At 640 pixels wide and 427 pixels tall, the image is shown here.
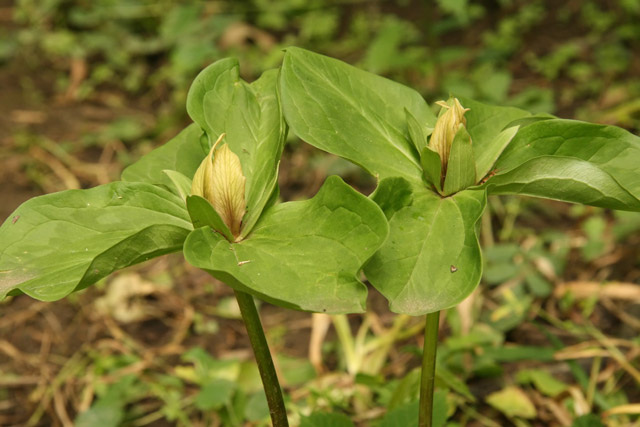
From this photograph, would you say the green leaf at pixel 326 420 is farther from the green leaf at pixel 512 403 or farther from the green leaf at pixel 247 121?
the green leaf at pixel 512 403

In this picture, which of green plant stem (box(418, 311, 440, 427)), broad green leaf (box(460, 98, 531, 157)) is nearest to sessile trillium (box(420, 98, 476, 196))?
broad green leaf (box(460, 98, 531, 157))

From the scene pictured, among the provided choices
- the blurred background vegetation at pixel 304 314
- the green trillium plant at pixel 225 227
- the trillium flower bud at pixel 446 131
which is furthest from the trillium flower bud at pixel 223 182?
the blurred background vegetation at pixel 304 314

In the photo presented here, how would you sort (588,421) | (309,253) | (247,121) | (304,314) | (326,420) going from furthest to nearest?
(304,314) < (588,421) < (326,420) < (247,121) < (309,253)

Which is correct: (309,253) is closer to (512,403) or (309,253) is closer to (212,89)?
(212,89)

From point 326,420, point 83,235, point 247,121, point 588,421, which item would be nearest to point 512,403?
point 588,421

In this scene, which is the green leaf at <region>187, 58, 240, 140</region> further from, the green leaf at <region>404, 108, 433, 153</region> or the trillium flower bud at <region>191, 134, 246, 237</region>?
the green leaf at <region>404, 108, 433, 153</region>

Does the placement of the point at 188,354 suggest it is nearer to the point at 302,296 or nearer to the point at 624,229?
the point at 302,296

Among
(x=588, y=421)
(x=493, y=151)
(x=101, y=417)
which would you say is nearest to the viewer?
(x=493, y=151)

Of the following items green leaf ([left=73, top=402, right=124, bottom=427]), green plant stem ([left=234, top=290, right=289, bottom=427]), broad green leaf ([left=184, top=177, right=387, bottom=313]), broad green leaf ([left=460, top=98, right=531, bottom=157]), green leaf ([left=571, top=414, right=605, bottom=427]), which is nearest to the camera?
broad green leaf ([left=184, top=177, right=387, bottom=313])
